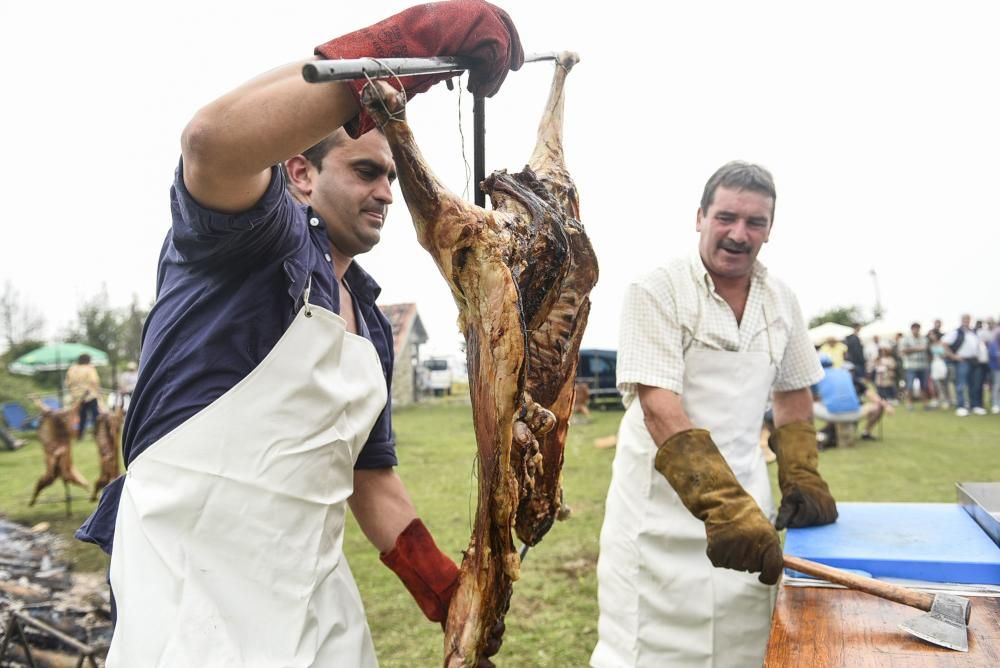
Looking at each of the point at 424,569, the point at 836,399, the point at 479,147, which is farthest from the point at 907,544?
the point at 836,399

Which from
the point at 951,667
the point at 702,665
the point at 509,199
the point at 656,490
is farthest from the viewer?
the point at 656,490

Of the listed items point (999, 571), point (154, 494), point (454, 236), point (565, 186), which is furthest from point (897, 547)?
Result: point (154, 494)

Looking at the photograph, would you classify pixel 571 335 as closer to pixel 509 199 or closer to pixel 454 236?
pixel 509 199

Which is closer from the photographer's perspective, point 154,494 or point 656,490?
point 154,494

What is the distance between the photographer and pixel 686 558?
275 centimetres

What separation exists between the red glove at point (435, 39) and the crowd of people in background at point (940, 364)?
40.5ft

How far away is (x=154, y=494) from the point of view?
1.54m

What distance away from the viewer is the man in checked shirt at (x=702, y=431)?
264 cm

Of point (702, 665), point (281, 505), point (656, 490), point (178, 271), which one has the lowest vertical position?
point (702, 665)

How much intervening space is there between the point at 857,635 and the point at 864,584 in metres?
0.22

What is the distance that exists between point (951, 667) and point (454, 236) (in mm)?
1413

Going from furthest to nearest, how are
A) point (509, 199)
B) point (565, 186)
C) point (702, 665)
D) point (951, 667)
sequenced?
point (702, 665) < point (565, 186) < point (509, 199) < point (951, 667)

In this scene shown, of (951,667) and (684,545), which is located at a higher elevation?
(951,667)

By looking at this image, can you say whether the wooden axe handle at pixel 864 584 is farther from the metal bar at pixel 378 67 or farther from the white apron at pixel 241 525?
the metal bar at pixel 378 67
